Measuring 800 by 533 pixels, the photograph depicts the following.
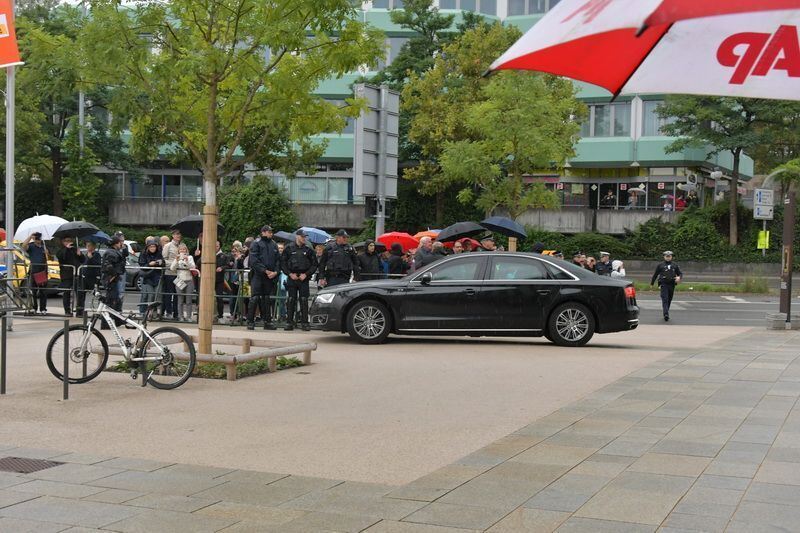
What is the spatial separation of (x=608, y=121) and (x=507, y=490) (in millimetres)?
47598

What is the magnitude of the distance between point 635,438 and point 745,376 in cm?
474

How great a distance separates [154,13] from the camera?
1148 cm

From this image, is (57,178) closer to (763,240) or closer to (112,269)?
(763,240)

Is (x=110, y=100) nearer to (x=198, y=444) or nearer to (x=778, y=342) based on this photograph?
(x=198, y=444)

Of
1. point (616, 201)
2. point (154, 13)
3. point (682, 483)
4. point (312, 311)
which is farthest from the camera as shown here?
point (616, 201)

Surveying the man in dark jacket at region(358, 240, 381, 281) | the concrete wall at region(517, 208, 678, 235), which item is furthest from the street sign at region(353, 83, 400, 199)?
the concrete wall at region(517, 208, 678, 235)

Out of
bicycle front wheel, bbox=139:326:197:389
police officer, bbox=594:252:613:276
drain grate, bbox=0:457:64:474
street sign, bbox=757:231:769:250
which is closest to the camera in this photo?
drain grate, bbox=0:457:64:474

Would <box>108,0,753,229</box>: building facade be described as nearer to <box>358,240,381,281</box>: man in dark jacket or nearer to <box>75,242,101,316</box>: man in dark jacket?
<box>75,242,101,316</box>: man in dark jacket

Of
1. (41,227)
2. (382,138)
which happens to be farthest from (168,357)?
(41,227)

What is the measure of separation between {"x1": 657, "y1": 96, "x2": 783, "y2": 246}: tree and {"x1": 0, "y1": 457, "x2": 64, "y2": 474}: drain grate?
40.2m

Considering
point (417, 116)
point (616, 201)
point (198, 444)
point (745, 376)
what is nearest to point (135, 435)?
point (198, 444)

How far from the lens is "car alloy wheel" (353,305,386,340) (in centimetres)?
1590

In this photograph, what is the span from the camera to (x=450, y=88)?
147ft

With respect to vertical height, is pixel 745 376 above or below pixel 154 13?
below
